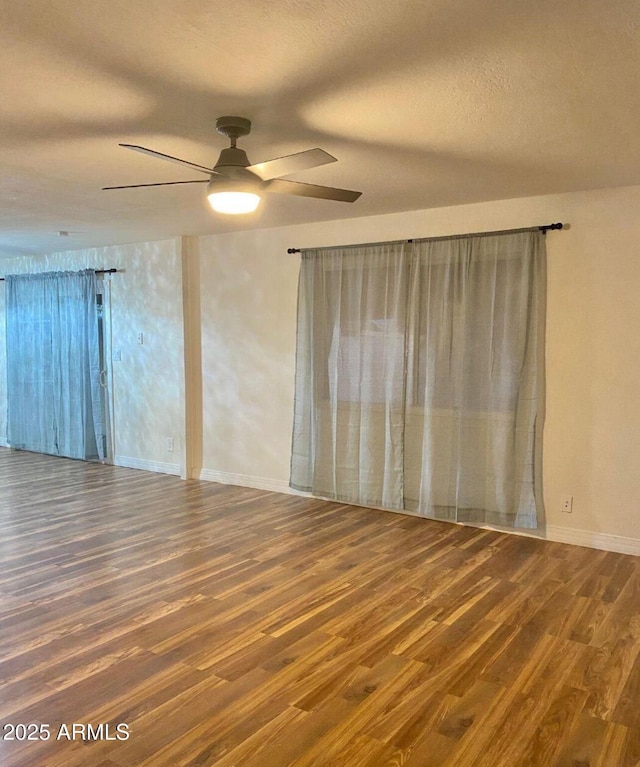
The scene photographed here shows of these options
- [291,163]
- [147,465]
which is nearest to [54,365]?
[147,465]

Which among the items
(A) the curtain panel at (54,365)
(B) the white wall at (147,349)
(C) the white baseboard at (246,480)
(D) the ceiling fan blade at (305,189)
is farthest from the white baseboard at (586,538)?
(A) the curtain panel at (54,365)

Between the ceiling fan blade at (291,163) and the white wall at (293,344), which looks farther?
the white wall at (293,344)

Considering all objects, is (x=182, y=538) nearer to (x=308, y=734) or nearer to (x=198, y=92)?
(x=308, y=734)

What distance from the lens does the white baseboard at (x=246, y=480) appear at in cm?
533

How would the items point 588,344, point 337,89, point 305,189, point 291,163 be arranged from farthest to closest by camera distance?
point 588,344 < point 305,189 < point 291,163 < point 337,89

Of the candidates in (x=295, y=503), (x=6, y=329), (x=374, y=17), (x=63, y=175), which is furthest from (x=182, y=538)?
(x=6, y=329)

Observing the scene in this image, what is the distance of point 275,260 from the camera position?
5.27 m

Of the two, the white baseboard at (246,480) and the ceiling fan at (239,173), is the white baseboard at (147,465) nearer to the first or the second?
the white baseboard at (246,480)

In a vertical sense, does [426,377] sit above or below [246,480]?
above

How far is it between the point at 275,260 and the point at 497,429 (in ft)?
7.91

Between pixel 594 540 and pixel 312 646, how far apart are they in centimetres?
224

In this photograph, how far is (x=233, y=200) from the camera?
8.52ft

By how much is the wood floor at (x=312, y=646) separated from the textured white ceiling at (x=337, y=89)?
2.27 meters

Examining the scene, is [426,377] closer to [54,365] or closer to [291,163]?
[291,163]
